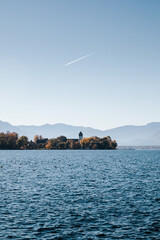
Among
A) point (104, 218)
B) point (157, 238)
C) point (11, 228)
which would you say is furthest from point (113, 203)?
point (11, 228)

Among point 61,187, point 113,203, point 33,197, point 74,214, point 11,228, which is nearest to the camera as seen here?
point 11,228

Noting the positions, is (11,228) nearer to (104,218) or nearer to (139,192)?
(104,218)

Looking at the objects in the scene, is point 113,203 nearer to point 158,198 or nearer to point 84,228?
point 158,198

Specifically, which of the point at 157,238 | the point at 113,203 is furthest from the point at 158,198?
the point at 157,238

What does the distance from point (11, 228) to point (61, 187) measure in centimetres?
2158

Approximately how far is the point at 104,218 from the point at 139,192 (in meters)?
15.6

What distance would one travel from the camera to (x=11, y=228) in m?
23.2

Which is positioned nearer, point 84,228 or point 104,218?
point 84,228

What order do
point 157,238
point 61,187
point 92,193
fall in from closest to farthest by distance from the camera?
point 157,238 < point 92,193 < point 61,187

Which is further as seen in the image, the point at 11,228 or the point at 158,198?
the point at 158,198

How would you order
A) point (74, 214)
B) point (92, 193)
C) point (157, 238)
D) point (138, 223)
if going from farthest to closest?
point (92, 193) < point (74, 214) < point (138, 223) < point (157, 238)

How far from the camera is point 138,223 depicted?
81.7 ft

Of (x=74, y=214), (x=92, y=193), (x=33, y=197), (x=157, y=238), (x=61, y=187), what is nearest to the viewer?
(x=157, y=238)

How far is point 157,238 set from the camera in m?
21.4
